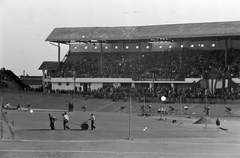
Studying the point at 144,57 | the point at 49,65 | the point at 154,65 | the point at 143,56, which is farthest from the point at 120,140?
the point at 49,65

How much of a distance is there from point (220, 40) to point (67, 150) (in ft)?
183

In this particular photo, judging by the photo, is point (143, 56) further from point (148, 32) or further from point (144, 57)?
point (148, 32)

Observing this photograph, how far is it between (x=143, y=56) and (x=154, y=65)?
21.9ft

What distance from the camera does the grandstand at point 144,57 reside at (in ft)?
228

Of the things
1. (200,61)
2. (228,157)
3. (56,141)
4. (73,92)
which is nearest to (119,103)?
(73,92)

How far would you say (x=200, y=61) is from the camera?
71.2m

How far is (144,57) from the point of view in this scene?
3118 inches

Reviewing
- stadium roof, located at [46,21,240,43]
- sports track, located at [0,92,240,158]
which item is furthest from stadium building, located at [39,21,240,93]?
sports track, located at [0,92,240,158]

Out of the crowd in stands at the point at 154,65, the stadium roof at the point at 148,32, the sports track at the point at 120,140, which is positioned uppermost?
the stadium roof at the point at 148,32

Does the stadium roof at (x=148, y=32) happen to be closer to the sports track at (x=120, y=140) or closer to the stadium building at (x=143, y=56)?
the stadium building at (x=143, y=56)

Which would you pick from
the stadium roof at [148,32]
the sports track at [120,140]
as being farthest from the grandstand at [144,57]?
the sports track at [120,140]

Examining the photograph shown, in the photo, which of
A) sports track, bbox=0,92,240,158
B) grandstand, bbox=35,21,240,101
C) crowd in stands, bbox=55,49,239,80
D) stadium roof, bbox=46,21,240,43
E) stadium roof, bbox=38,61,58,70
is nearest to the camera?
sports track, bbox=0,92,240,158

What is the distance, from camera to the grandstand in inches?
2736

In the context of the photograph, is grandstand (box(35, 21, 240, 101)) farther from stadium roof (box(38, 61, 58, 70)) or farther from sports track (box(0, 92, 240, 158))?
sports track (box(0, 92, 240, 158))
